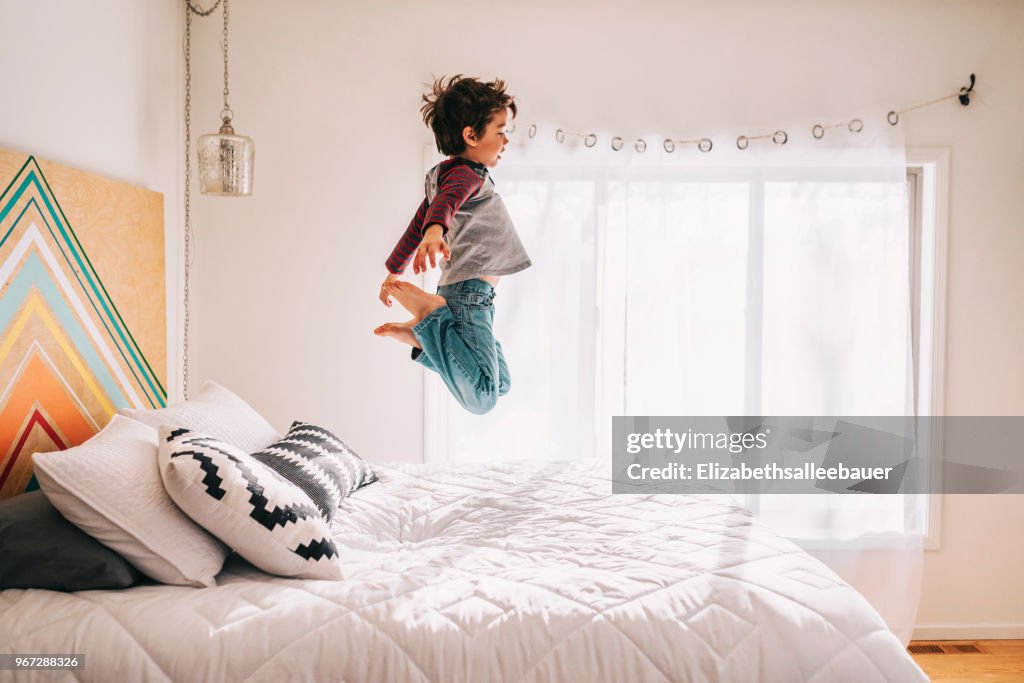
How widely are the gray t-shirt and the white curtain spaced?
3.27 ft

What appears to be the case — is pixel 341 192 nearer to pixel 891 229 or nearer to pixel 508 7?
pixel 508 7

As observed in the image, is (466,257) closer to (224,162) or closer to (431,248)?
(431,248)

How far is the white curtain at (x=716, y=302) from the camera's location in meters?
3.25

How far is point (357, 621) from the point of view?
4.47 ft

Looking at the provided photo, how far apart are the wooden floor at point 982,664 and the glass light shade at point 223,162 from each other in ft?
10.6

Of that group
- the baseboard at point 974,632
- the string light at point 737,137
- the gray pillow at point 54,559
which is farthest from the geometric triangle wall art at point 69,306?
the baseboard at point 974,632

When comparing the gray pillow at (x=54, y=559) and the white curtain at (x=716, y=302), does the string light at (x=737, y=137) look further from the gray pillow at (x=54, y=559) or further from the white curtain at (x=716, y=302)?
the gray pillow at (x=54, y=559)

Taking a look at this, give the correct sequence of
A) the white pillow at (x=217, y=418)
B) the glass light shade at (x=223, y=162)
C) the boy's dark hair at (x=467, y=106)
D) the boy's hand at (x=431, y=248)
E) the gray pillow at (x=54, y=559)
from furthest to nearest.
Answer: the glass light shade at (x=223, y=162) → the boy's dark hair at (x=467, y=106) → the white pillow at (x=217, y=418) → the boy's hand at (x=431, y=248) → the gray pillow at (x=54, y=559)

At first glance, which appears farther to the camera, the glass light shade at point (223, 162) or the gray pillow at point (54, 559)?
the glass light shade at point (223, 162)

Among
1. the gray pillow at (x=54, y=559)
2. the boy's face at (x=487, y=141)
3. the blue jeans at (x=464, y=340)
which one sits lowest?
the gray pillow at (x=54, y=559)

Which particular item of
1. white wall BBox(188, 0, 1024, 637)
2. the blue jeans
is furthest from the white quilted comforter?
white wall BBox(188, 0, 1024, 637)

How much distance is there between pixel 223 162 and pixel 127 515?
170 centimetres

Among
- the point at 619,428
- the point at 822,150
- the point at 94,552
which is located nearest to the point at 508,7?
the point at 822,150

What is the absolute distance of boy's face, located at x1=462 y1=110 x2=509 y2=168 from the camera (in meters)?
2.15
